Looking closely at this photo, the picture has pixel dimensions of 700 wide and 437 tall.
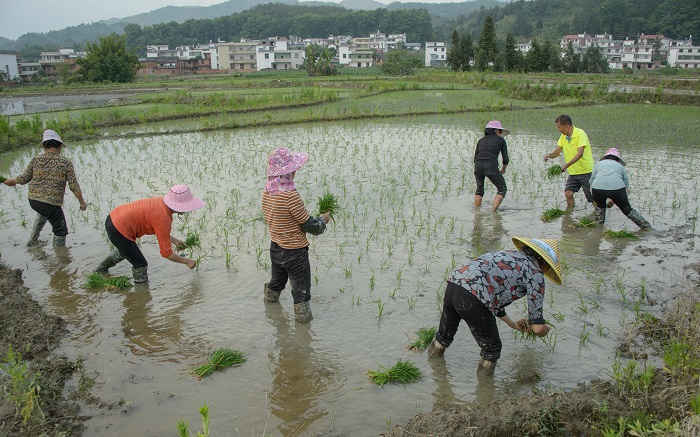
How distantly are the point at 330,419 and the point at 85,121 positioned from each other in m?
15.2

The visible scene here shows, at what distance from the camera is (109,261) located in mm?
5367

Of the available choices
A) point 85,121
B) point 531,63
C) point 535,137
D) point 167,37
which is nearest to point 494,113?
point 535,137

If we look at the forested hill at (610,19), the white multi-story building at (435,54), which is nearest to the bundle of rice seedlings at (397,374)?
the forested hill at (610,19)

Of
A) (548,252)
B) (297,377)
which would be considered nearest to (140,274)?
(297,377)

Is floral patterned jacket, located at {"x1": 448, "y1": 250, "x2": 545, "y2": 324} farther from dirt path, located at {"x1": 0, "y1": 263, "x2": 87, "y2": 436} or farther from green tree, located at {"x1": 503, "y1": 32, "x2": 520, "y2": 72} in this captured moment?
green tree, located at {"x1": 503, "y1": 32, "x2": 520, "y2": 72}

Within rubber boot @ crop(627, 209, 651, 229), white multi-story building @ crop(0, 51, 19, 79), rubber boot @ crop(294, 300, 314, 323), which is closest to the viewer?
rubber boot @ crop(294, 300, 314, 323)

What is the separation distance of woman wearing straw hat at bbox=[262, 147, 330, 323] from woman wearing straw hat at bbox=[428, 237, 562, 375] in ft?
4.35

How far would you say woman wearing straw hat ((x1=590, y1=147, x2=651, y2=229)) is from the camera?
634 cm

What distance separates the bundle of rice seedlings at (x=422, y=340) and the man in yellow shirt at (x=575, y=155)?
164 inches

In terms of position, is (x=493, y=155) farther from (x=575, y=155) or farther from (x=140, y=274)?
(x=140, y=274)

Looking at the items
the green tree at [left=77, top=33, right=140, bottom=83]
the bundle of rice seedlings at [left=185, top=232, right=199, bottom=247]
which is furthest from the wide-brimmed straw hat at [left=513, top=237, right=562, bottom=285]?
the green tree at [left=77, top=33, right=140, bottom=83]

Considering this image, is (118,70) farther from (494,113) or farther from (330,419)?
(330,419)

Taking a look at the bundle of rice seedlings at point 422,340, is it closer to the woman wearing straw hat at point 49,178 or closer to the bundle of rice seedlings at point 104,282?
the bundle of rice seedlings at point 104,282

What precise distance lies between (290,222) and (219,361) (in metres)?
1.18
